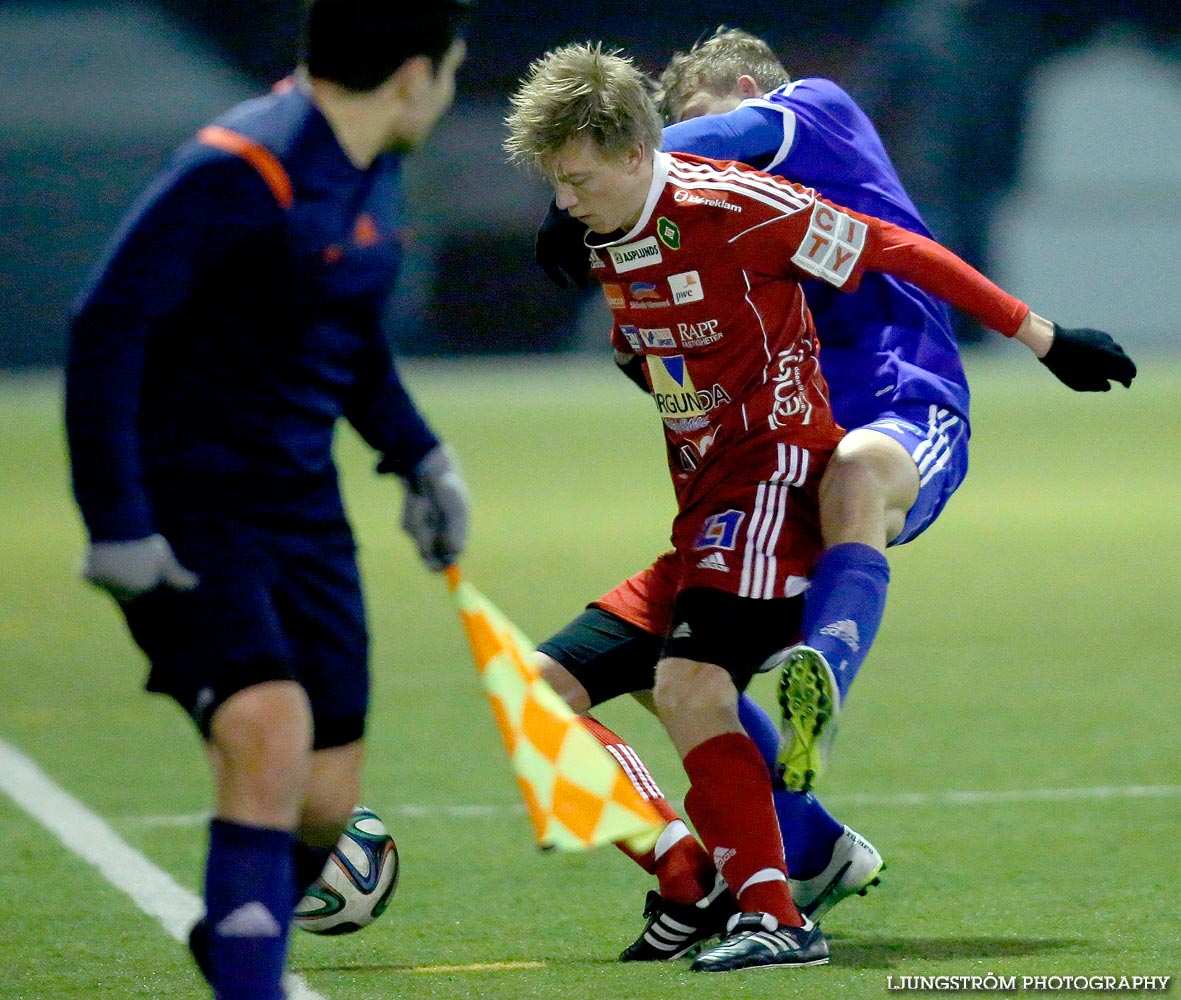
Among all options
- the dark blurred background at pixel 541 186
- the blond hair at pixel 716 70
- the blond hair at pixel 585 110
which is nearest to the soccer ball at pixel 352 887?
the blond hair at pixel 585 110

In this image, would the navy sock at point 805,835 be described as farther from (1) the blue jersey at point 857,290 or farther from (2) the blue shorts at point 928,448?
(1) the blue jersey at point 857,290

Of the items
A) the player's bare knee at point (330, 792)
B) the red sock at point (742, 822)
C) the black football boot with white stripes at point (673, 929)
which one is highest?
the player's bare knee at point (330, 792)

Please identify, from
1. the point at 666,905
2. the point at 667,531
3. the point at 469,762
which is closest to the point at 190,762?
the point at 469,762

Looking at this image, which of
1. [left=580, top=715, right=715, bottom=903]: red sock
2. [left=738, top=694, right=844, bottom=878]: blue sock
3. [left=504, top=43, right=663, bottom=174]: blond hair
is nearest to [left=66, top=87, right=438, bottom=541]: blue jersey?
[left=504, top=43, right=663, bottom=174]: blond hair

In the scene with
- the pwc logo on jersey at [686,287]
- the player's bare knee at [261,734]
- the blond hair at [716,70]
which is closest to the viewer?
the player's bare knee at [261,734]

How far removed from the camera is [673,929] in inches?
145

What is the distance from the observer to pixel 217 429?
8.70 ft

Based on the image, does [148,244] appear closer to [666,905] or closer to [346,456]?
[666,905]

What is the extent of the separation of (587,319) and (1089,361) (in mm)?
18775

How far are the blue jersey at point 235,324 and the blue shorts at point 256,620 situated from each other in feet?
0.15

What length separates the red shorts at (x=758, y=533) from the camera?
3627 mm

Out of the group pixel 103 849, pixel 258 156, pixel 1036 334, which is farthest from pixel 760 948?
pixel 103 849

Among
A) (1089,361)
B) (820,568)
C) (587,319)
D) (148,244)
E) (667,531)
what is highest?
(148,244)

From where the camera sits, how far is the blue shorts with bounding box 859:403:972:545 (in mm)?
3955
